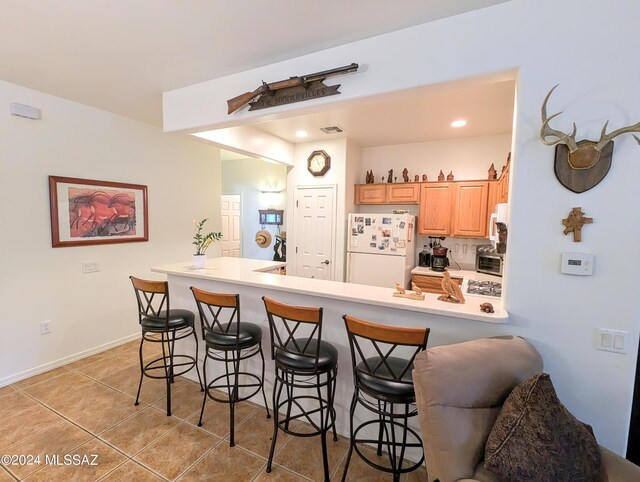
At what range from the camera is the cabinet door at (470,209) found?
3893 mm

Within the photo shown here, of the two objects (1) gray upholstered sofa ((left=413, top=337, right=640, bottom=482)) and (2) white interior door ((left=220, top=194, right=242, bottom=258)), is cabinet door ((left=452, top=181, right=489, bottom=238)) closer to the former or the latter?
(1) gray upholstered sofa ((left=413, top=337, right=640, bottom=482))

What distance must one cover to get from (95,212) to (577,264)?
4313 millimetres

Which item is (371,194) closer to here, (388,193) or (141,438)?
(388,193)

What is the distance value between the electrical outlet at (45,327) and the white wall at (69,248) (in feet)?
0.11

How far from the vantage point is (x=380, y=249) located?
409 cm

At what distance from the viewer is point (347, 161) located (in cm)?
438

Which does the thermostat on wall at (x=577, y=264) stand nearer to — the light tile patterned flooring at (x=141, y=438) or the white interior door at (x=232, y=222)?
the light tile patterned flooring at (x=141, y=438)

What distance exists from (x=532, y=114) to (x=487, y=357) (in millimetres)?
1290

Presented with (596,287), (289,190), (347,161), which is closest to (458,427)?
(596,287)

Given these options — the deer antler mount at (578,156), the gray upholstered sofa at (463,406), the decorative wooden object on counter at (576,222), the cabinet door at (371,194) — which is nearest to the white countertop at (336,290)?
the gray upholstered sofa at (463,406)

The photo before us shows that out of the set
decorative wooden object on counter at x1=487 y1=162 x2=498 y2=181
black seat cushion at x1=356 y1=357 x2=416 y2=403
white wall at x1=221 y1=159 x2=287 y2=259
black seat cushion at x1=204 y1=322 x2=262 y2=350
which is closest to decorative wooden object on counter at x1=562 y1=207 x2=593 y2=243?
black seat cushion at x1=356 y1=357 x2=416 y2=403

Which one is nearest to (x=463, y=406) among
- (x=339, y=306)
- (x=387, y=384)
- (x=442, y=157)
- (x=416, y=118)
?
(x=387, y=384)

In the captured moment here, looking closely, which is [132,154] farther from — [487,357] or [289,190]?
[487,357]

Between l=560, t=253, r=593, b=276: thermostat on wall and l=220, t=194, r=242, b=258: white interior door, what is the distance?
5.97 meters
